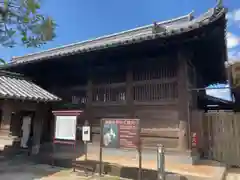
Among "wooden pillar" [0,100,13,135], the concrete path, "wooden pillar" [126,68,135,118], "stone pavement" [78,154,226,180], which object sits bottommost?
the concrete path

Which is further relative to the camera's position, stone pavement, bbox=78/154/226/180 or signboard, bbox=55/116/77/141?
signboard, bbox=55/116/77/141

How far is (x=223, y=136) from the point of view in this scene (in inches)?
302

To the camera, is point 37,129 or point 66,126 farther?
point 37,129

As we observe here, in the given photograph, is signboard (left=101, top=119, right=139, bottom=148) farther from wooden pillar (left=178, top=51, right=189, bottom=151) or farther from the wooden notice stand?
wooden pillar (left=178, top=51, right=189, bottom=151)

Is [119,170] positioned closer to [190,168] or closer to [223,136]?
[190,168]

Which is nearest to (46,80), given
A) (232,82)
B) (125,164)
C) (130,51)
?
(130,51)

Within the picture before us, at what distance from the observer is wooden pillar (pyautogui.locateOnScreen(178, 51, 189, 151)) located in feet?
22.7

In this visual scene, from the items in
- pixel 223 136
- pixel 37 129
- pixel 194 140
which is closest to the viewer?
pixel 194 140

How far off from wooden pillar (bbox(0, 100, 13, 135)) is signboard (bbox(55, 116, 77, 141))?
6.67 feet

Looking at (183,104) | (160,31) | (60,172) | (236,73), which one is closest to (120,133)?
(183,104)

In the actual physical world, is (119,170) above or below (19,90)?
below

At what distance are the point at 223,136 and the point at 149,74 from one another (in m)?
3.44

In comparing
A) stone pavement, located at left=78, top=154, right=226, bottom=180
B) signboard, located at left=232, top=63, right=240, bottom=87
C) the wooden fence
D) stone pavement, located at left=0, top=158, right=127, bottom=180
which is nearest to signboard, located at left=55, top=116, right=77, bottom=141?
stone pavement, located at left=0, top=158, right=127, bottom=180

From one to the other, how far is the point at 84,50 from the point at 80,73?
6.48 ft
